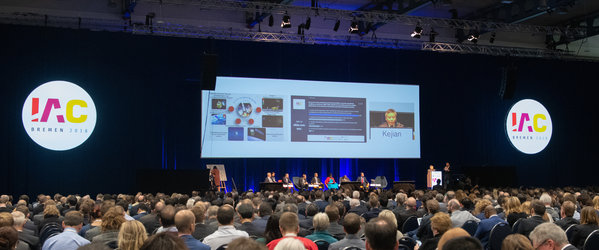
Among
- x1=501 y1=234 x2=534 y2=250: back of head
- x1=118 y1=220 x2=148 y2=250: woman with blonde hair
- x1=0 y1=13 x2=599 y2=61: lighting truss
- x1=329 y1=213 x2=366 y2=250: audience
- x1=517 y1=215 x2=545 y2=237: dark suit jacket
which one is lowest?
x1=517 y1=215 x2=545 y2=237: dark suit jacket

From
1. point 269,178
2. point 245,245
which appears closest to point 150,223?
point 245,245

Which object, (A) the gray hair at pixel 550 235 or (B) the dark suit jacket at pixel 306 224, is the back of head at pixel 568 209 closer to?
(A) the gray hair at pixel 550 235

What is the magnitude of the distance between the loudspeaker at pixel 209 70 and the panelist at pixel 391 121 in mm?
6796

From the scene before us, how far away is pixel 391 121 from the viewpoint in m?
21.0

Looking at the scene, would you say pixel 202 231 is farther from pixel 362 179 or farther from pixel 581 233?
pixel 362 179

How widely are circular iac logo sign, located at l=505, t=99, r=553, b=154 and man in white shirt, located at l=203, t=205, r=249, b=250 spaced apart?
20.4 m

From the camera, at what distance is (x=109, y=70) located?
18.7 meters

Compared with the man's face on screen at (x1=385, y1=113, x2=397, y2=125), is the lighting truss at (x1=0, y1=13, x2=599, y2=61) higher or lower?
higher

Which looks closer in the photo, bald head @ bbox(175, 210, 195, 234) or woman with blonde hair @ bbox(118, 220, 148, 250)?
woman with blonde hair @ bbox(118, 220, 148, 250)

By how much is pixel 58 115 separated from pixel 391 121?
11373mm

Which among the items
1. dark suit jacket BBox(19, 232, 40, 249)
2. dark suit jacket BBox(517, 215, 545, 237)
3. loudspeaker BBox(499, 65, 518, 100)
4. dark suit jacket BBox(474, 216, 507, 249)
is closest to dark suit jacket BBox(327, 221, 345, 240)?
dark suit jacket BBox(474, 216, 507, 249)

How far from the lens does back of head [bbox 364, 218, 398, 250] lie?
3.34m

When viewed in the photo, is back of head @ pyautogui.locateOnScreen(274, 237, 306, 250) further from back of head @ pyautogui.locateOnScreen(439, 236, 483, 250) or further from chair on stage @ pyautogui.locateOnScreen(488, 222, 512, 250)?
chair on stage @ pyautogui.locateOnScreen(488, 222, 512, 250)

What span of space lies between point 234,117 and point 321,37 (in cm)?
445
